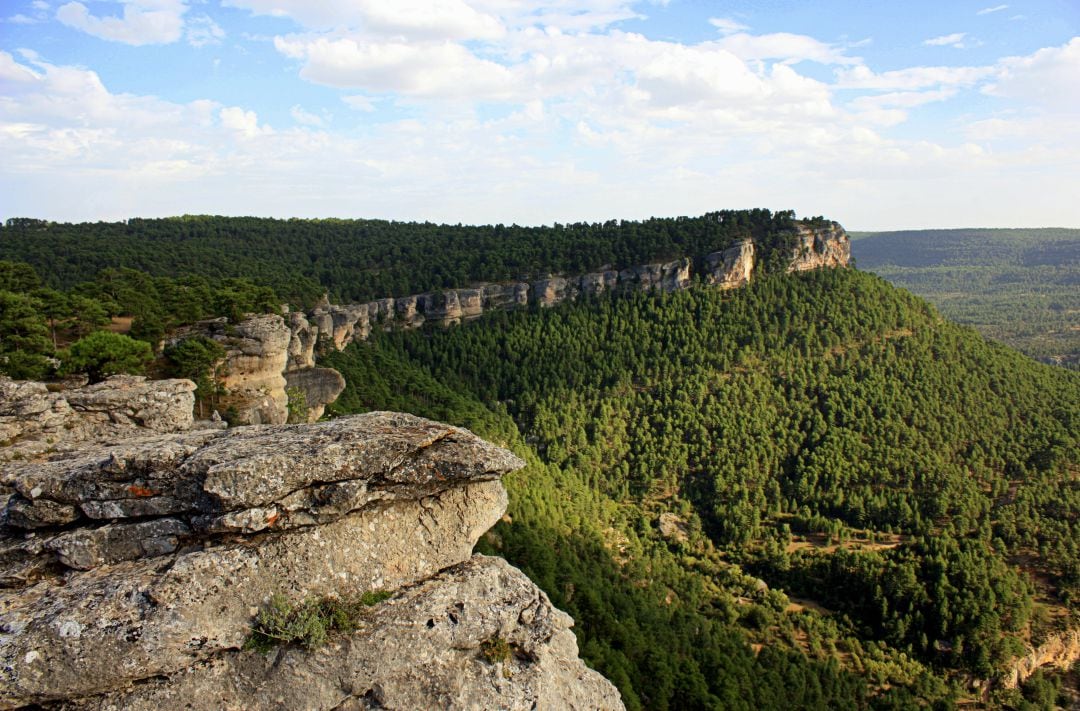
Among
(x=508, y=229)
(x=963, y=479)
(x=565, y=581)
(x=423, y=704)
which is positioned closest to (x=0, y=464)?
(x=423, y=704)

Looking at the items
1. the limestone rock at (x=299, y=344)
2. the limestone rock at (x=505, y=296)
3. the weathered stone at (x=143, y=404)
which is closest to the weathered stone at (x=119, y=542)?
the weathered stone at (x=143, y=404)

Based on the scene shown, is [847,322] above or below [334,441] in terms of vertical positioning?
below

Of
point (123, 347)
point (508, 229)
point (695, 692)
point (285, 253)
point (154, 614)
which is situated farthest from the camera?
point (508, 229)

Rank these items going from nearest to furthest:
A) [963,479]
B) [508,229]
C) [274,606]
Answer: [274,606] < [963,479] < [508,229]

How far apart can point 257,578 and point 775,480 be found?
5894 cm

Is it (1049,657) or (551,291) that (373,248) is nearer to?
(551,291)

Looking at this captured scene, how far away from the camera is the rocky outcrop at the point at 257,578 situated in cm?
1109

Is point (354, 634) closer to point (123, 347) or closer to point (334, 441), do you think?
point (334, 441)

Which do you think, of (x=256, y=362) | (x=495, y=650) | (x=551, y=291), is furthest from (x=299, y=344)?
(x=551, y=291)

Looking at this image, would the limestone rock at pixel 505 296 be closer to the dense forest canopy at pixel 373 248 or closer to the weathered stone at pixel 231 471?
the dense forest canopy at pixel 373 248

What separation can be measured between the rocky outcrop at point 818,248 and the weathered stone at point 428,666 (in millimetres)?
80598

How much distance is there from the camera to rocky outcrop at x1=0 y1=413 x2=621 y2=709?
11094mm

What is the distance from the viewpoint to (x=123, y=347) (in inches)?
1052

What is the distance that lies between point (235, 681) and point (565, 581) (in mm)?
27255
